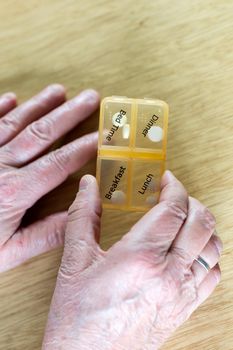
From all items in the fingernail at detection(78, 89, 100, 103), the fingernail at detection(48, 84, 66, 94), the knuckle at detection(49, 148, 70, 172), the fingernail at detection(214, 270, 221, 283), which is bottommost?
the fingernail at detection(214, 270, 221, 283)

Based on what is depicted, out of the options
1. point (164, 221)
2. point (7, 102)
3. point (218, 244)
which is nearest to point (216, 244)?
point (218, 244)

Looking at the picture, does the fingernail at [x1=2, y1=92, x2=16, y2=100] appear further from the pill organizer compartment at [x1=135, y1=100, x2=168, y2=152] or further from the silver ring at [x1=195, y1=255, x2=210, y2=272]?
the silver ring at [x1=195, y1=255, x2=210, y2=272]

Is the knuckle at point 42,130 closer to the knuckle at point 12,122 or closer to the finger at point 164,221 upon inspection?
the knuckle at point 12,122

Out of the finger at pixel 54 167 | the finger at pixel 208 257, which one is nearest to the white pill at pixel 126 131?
the finger at pixel 54 167

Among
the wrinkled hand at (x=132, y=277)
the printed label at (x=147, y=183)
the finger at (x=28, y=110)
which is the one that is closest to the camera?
the wrinkled hand at (x=132, y=277)

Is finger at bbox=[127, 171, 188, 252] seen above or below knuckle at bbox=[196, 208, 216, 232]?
above

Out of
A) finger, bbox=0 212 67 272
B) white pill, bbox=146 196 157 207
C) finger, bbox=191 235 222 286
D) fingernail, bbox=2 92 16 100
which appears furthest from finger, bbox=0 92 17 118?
finger, bbox=191 235 222 286

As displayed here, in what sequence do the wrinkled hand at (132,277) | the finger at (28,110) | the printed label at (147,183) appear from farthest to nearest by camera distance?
the finger at (28,110) < the printed label at (147,183) < the wrinkled hand at (132,277)

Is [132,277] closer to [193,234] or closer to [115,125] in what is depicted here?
[193,234]
